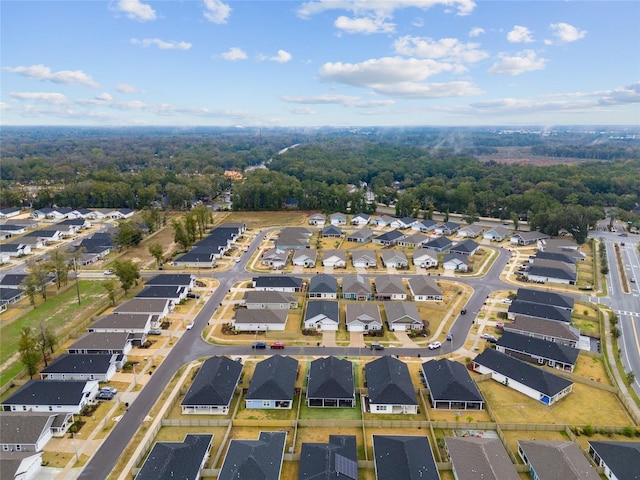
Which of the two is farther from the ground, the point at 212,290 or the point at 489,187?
the point at 489,187

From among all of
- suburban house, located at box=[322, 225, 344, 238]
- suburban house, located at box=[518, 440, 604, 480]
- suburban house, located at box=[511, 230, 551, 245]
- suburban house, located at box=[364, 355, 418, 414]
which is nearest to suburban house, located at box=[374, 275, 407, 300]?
suburban house, located at box=[364, 355, 418, 414]

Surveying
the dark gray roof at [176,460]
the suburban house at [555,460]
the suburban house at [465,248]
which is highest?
the suburban house at [465,248]

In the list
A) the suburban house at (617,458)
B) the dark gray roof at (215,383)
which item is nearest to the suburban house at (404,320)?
the dark gray roof at (215,383)

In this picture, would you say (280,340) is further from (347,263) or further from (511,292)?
(511,292)

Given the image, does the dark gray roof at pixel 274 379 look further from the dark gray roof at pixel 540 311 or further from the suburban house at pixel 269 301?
the dark gray roof at pixel 540 311

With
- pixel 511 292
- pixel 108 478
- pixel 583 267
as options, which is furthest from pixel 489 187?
pixel 108 478
